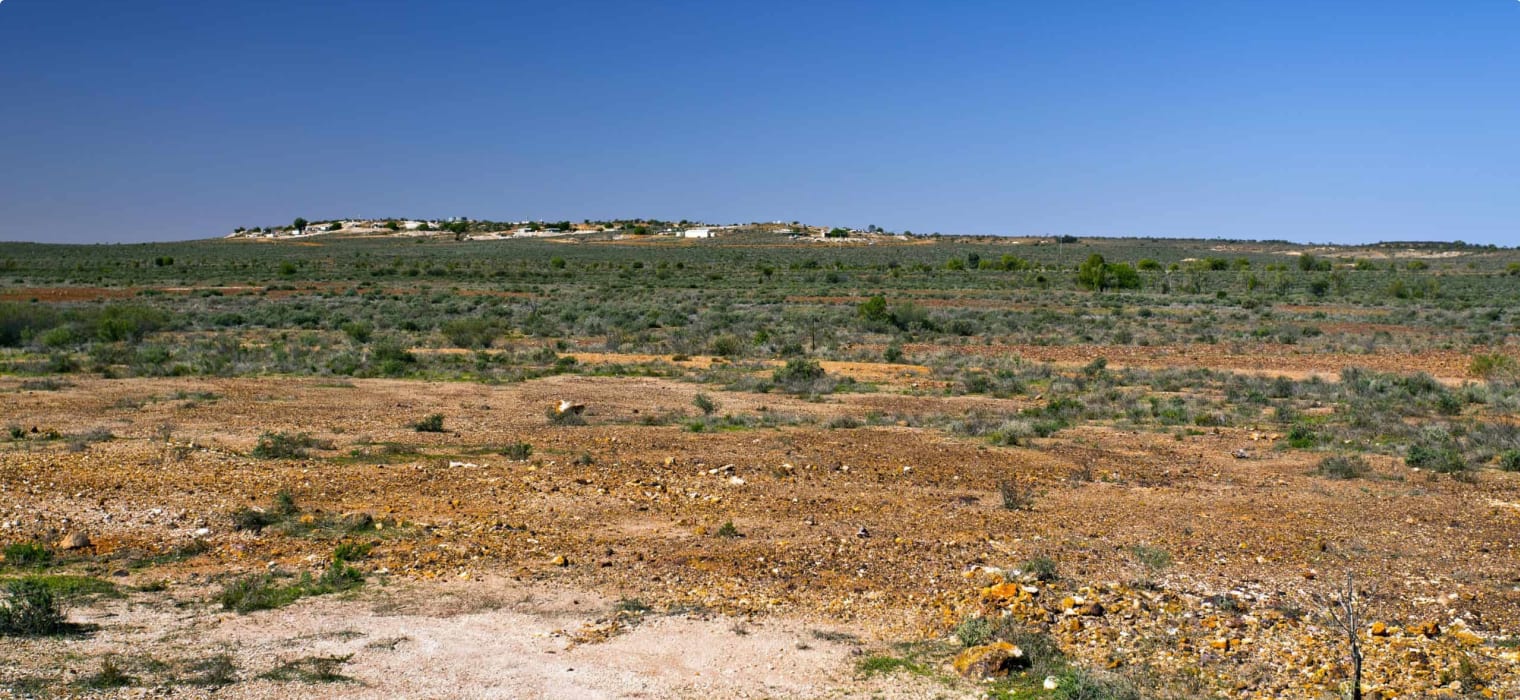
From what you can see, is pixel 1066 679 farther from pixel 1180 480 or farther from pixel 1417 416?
pixel 1417 416

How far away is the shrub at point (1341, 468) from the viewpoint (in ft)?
41.9

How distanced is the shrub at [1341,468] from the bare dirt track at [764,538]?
0.76ft

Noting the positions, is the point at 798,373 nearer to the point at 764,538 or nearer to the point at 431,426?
the point at 431,426

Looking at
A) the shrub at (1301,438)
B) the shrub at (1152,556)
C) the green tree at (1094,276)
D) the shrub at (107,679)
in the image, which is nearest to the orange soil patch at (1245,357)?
the shrub at (1301,438)

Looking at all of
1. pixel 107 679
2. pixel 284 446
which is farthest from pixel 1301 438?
pixel 107 679

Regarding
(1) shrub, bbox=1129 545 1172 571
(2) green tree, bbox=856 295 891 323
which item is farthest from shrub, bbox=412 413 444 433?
(2) green tree, bbox=856 295 891 323

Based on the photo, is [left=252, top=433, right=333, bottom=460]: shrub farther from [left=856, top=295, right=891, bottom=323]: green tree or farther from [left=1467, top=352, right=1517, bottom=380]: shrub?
[left=1467, top=352, right=1517, bottom=380]: shrub

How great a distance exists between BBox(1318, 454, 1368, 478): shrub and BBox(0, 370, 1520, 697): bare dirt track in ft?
0.76

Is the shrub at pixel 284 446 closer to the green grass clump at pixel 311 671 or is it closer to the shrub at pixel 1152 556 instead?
the green grass clump at pixel 311 671

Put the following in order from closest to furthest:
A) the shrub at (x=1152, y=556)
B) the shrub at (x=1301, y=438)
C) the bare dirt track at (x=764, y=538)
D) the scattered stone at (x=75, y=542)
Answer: the bare dirt track at (x=764, y=538)
the shrub at (x=1152, y=556)
the scattered stone at (x=75, y=542)
the shrub at (x=1301, y=438)

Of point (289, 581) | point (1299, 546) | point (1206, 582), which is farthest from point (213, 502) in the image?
point (1299, 546)

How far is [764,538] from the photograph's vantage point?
32.8 ft

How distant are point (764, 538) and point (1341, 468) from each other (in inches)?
304

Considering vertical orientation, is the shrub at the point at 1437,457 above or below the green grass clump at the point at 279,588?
above
